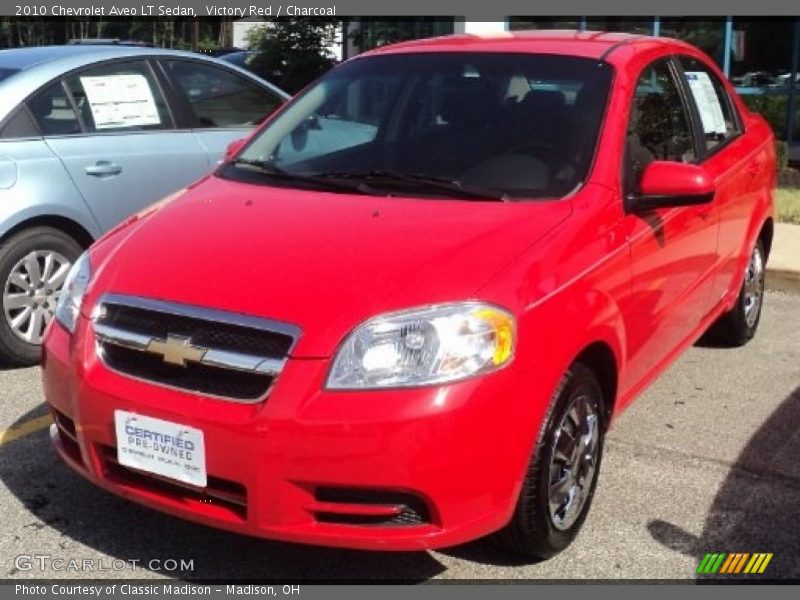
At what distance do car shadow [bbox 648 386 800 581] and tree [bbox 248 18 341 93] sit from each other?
15.1 metres

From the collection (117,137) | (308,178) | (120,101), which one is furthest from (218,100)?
(308,178)

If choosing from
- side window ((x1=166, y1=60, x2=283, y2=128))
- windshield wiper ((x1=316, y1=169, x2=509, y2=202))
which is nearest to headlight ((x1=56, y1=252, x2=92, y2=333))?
windshield wiper ((x1=316, y1=169, x2=509, y2=202))

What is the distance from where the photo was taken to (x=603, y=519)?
354 cm

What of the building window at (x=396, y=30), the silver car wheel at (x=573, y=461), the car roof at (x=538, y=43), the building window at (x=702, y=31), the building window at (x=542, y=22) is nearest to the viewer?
the silver car wheel at (x=573, y=461)

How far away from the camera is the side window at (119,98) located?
535 centimetres

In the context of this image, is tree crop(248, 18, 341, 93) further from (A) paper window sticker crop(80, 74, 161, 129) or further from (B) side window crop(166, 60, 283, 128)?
(A) paper window sticker crop(80, 74, 161, 129)

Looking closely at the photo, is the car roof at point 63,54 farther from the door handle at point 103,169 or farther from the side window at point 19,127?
the door handle at point 103,169

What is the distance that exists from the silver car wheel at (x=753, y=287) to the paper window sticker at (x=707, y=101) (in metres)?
0.84

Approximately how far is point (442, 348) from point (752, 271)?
3281 millimetres

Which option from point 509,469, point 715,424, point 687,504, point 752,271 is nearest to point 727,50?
point 752,271

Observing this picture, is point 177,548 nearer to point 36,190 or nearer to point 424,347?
point 424,347

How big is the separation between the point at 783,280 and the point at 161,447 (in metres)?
5.23

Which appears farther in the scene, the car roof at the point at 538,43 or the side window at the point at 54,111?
the side window at the point at 54,111

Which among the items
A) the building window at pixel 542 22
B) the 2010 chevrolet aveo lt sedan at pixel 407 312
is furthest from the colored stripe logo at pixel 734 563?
the building window at pixel 542 22
